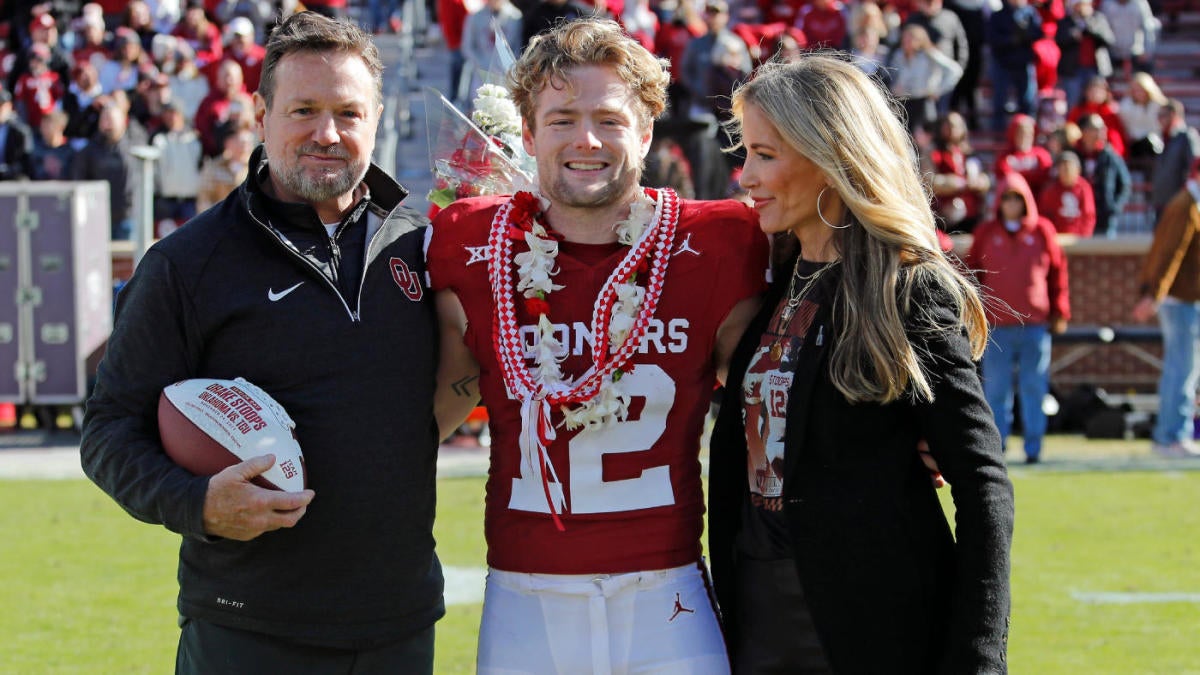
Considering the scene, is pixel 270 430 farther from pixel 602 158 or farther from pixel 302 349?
pixel 602 158

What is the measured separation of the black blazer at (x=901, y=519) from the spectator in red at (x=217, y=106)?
1187 centimetres

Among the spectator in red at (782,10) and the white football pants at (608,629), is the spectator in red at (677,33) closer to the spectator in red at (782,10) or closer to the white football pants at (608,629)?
the spectator in red at (782,10)

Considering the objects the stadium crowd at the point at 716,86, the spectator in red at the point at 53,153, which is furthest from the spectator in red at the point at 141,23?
the spectator in red at the point at 53,153

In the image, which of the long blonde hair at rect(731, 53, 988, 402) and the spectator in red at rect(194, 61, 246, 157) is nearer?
the long blonde hair at rect(731, 53, 988, 402)

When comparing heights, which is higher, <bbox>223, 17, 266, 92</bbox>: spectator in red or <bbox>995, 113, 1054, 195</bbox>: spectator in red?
<bbox>223, 17, 266, 92</bbox>: spectator in red

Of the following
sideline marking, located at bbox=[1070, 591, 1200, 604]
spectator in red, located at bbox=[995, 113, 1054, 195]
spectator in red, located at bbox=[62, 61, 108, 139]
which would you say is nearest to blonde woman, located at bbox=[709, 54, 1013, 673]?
sideline marking, located at bbox=[1070, 591, 1200, 604]

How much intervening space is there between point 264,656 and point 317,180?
3.34ft

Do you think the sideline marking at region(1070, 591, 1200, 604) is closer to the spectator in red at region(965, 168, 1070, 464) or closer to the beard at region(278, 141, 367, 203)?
the spectator in red at region(965, 168, 1070, 464)

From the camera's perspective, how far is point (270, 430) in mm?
3211

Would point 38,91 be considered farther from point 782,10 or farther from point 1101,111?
point 1101,111

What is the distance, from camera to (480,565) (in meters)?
7.63

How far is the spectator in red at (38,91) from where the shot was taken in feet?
52.2

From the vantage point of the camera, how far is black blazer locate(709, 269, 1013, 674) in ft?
10.2

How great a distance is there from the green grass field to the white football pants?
247 centimetres
